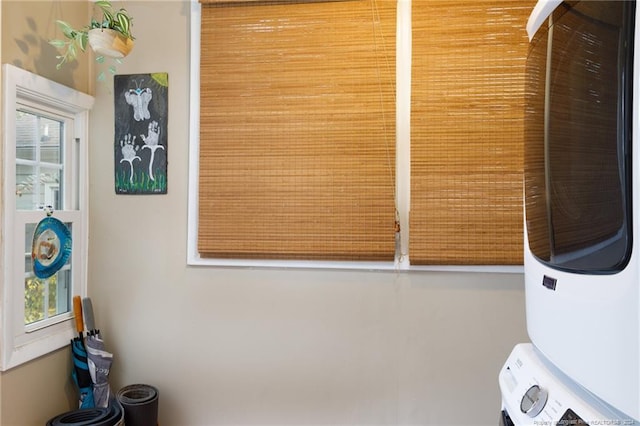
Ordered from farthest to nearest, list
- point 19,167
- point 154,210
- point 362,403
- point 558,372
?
1. point 154,210
2. point 362,403
3. point 19,167
4. point 558,372

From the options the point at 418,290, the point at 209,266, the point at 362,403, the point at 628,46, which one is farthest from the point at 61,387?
the point at 628,46

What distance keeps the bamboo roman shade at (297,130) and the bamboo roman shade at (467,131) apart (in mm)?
138

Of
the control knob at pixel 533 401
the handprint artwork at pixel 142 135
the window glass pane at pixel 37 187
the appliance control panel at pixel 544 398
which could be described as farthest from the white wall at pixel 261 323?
the control knob at pixel 533 401

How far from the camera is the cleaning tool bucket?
1.73 meters

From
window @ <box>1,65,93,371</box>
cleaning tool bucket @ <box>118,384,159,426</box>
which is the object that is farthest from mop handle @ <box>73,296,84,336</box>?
cleaning tool bucket @ <box>118,384,159,426</box>

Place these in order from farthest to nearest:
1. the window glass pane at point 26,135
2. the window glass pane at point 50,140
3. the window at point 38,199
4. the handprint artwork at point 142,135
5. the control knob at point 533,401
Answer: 1. the handprint artwork at point 142,135
2. the window glass pane at point 50,140
3. the window glass pane at point 26,135
4. the window at point 38,199
5. the control knob at point 533,401

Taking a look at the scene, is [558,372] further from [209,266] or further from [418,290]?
[209,266]

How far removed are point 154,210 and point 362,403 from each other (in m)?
1.32

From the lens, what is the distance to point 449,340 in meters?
1.78

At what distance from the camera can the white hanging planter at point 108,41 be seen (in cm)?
157

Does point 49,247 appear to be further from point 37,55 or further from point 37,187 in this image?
point 37,55

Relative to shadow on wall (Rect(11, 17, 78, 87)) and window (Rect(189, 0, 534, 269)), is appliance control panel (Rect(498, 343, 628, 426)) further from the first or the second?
shadow on wall (Rect(11, 17, 78, 87))

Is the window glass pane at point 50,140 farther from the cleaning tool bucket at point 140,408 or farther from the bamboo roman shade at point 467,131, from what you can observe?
the bamboo roman shade at point 467,131

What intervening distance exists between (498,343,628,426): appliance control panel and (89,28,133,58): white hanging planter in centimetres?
176
